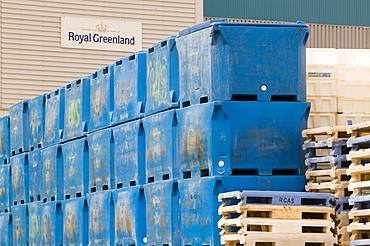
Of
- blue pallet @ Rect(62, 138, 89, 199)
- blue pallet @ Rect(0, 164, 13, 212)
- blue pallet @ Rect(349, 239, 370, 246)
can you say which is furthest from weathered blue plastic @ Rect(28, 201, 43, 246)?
blue pallet @ Rect(349, 239, 370, 246)

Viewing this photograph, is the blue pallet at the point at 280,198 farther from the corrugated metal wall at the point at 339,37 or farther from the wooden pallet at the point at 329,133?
the corrugated metal wall at the point at 339,37

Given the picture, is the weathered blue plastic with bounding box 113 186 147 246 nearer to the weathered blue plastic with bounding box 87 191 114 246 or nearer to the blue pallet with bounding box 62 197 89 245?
the weathered blue plastic with bounding box 87 191 114 246

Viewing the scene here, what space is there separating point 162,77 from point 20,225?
19.3 ft

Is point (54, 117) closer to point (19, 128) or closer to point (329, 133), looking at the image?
point (19, 128)

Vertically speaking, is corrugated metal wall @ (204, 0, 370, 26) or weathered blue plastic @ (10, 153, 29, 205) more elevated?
corrugated metal wall @ (204, 0, 370, 26)

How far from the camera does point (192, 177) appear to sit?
9.30 metres

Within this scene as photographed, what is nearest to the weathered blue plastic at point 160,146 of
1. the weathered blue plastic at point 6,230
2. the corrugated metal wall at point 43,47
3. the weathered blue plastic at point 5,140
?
the weathered blue plastic at point 6,230

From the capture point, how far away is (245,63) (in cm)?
923

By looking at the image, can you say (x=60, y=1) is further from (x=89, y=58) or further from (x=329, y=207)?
(x=329, y=207)

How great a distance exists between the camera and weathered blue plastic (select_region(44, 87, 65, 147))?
13320mm

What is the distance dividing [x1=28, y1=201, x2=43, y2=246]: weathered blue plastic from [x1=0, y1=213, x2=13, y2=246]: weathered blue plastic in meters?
1.16

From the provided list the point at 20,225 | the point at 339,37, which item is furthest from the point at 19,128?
the point at 339,37

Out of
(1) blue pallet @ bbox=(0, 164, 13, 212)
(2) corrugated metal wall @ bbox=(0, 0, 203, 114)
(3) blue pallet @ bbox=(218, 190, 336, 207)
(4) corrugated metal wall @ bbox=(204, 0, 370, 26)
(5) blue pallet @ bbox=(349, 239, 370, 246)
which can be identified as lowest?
(5) blue pallet @ bbox=(349, 239, 370, 246)

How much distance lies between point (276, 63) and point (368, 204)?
6.72 feet
